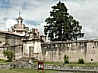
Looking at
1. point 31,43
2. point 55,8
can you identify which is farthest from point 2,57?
point 55,8

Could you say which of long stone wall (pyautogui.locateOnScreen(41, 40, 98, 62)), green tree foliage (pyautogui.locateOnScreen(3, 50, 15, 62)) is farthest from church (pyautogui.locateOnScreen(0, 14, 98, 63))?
green tree foliage (pyautogui.locateOnScreen(3, 50, 15, 62))

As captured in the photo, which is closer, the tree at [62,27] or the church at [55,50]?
the church at [55,50]

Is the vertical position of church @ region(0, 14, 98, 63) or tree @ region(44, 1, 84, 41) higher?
tree @ region(44, 1, 84, 41)

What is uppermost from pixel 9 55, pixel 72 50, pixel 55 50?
pixel 55 50

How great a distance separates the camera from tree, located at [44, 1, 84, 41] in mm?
50188

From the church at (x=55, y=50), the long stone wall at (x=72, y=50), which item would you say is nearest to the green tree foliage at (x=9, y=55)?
the church at (x=55, y=50)

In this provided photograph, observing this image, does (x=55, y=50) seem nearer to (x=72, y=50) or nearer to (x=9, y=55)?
(x=72, y=50)

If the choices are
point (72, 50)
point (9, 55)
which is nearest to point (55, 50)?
point (72, 50)

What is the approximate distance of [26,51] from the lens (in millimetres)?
45000

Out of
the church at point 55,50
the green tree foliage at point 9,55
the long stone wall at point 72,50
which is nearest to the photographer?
the long stone wall at point 72,50

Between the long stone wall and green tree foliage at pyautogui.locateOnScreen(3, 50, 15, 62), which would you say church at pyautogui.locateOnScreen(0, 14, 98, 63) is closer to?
the long stone wall

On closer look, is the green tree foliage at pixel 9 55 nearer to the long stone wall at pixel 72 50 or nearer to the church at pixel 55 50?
the church at pixel 55 50

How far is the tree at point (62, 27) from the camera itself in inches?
1976

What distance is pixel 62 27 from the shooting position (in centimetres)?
5072
